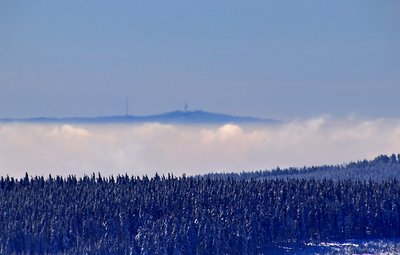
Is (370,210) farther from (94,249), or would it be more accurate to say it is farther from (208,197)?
(94,249)

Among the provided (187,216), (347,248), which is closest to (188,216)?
(187,216)

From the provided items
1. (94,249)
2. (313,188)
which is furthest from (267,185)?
(94,249)

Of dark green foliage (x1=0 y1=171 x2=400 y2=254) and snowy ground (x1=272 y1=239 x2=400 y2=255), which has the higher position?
dark green foliage (x1=0 y1=171 x2=400 y2=254)

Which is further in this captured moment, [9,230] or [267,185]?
[267,185]

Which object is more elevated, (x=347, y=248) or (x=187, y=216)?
(x=187, y=216)

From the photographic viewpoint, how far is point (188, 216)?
168 m

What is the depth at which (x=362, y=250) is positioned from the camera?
6658 inches

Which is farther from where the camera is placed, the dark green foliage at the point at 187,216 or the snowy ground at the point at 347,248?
the snowy ground at the point at 347,248

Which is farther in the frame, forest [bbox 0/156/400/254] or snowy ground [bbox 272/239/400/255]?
snowy ground [bbox 272/239/400/255]

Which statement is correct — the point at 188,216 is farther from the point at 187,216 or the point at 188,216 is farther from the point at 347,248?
the point at 347,248

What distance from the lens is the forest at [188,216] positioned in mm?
157638

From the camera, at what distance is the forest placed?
157638mm

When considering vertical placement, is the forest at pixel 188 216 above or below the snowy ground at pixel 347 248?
above

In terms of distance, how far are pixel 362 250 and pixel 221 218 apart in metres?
15.8
